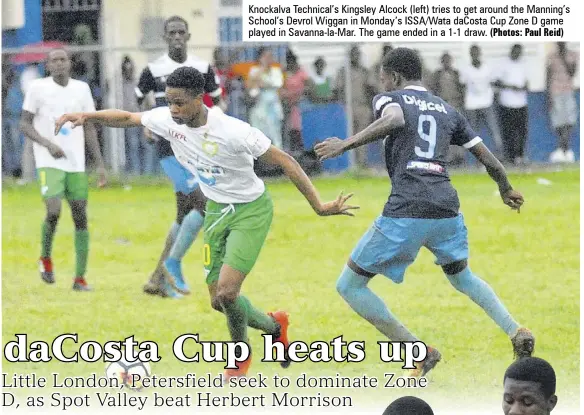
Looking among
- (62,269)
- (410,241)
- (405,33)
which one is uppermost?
(405,33)

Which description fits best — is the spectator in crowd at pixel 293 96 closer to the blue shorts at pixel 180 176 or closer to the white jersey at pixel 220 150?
the blue shorts at pixel 180 176

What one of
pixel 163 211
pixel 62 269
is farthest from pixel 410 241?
pixel 163 211

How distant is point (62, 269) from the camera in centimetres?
1230

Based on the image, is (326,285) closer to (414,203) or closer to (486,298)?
(486,298)

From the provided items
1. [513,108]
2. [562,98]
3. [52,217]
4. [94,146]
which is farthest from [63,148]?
[562,98]

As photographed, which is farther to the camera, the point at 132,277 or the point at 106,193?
the point at 106,193

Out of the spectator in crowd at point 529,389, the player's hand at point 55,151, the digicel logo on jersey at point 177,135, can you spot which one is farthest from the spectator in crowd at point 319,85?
the spectator in crowd at point 529,389

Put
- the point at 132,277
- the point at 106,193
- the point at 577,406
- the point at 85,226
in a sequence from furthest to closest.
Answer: the point at 106,193
the point at 132,277
the point at 85,226
the point at 577,406

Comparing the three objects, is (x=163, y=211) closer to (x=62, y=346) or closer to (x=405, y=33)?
(x=62, y=346)

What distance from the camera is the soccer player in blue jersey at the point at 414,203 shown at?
784cm

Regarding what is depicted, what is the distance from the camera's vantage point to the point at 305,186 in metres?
7.70

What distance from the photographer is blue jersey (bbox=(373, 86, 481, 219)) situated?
25.7ft

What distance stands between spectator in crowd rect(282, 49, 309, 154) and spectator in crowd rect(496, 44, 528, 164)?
254 centimetres

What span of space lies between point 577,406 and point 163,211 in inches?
317
